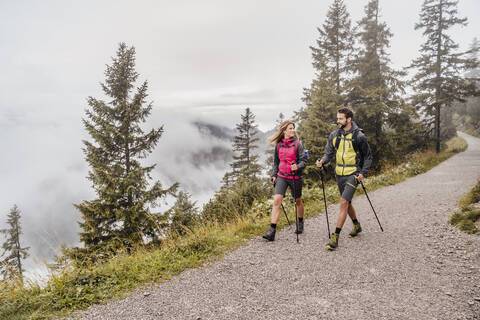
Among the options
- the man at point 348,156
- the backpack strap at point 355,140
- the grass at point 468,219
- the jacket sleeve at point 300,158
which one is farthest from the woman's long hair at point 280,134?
the grass at point 468,219

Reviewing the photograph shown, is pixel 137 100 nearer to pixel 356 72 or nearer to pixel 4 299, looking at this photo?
pixel 4 299

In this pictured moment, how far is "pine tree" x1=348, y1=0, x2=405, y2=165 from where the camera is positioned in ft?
54.3

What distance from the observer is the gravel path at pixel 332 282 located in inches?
118

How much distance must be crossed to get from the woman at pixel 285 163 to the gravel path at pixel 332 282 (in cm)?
77

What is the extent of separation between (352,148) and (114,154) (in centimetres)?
1318

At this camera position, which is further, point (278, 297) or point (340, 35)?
point (340, 35)

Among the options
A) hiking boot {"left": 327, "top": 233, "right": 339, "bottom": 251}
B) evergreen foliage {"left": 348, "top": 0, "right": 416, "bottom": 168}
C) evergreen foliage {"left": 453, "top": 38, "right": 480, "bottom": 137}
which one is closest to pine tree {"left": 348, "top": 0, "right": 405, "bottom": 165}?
evergreen foliage {"left": 348, "top": 0, "right": 416, "bottom": 168}

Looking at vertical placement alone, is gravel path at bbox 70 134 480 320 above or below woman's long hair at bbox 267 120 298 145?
below

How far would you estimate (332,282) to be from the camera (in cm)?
363

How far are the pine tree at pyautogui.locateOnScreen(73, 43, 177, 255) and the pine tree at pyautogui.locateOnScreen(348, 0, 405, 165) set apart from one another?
1368 cm

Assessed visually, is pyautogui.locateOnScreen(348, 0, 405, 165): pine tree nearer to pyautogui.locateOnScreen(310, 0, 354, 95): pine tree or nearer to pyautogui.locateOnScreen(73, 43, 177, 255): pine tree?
pyautogui.locateOnScreen(310, 0, 354, 95): pine tree

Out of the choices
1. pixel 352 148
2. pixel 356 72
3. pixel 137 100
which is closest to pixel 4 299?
pixel 352 148

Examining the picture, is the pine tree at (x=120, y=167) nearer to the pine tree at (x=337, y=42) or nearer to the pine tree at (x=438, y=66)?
the pine tree at (x=337, y=42)

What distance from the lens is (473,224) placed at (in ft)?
16.9
